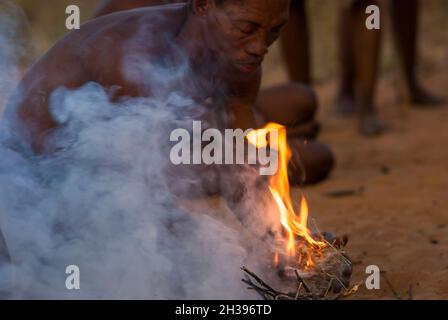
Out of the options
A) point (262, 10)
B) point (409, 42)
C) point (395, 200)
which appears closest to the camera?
point (262, 10)

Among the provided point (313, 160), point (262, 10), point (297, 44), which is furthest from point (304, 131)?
point (262, 10)

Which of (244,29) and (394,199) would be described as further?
(394,199)

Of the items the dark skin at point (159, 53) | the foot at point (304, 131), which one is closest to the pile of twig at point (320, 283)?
the dark skin at point (159, 53)

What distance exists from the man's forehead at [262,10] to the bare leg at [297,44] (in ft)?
12.0

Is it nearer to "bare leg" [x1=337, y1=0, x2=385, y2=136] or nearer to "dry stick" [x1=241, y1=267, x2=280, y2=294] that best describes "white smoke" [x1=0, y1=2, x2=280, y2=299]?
"dry stick" [x1=241, y1=267, x2=280, y2=294]

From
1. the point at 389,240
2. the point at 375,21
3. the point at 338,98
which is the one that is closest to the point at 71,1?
the point at 338,98

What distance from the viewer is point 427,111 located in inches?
289

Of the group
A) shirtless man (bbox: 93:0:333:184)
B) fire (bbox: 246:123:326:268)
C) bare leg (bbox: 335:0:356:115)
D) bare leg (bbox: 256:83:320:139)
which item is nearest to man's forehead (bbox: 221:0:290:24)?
fire (bbox: 246:123:326:268)

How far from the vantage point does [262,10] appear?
10.5 ft

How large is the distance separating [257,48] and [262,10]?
0.13 metres

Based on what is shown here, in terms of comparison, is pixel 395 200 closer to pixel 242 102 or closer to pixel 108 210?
pixel 242 102

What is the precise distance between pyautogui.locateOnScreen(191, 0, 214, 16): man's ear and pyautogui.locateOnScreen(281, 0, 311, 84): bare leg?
356 cm

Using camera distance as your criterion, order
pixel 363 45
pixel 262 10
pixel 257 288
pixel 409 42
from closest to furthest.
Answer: pixel 257 288
pixel 262 10
pixel 363 45
pixel 409 42

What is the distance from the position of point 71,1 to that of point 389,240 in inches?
398
